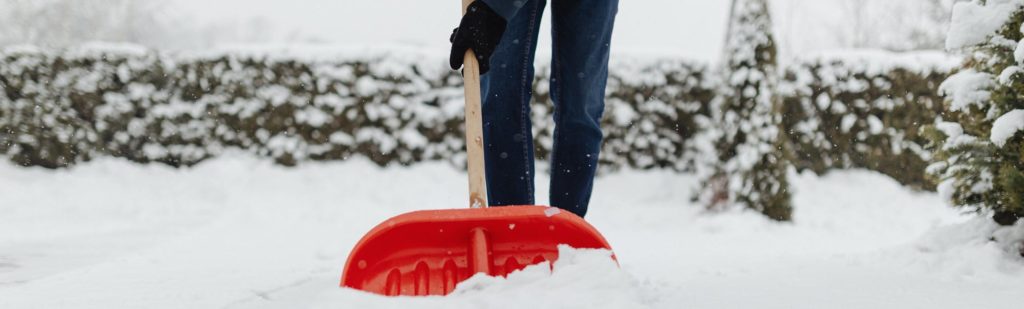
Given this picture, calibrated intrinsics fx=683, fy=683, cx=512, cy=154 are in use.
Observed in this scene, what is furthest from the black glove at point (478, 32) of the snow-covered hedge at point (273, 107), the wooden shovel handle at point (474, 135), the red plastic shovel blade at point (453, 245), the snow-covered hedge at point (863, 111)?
the snow-covered hedge at point (863, 111)

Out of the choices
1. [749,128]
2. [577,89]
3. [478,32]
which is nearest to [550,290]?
[478,32]

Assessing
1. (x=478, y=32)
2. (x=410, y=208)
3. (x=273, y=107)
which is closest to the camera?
(x=478, y=32)

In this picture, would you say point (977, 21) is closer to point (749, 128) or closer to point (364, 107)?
point (749, 128)

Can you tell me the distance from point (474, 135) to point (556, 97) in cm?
51

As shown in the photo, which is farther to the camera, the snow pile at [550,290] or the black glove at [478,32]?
the black glove at [478,32]

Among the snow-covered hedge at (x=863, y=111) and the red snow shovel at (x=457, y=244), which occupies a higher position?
the snow-covered hedge at (x=863, y=111)

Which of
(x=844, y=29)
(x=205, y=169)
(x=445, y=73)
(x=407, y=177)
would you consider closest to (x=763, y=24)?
(x=445, y=73)

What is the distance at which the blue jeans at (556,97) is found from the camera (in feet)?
6.07

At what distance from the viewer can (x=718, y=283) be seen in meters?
1.73

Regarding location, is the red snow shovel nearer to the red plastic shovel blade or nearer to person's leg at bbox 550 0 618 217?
the red plastic shovel blade

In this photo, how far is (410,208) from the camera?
184 inches

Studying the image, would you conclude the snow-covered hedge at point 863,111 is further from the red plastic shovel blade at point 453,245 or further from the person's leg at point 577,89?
the red plastic shovel blade at point 453,245

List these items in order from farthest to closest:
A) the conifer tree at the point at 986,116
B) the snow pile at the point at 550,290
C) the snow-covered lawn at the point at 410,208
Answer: the conifer tree at the point at 986,116 → the snow-covered lawn at the point at 410,208 → the snow pile at the point at 550,290

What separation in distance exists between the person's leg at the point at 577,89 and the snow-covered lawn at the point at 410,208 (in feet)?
1.02
